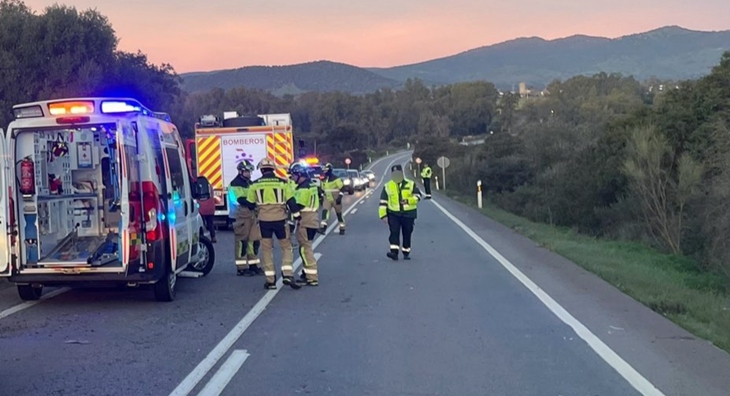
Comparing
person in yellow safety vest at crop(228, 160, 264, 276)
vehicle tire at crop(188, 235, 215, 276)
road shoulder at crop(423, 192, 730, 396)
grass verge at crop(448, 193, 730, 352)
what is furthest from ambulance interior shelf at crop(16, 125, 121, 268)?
grass verge at crop(448, 193, 730, 352)

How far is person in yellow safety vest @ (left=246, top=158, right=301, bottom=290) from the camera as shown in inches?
475

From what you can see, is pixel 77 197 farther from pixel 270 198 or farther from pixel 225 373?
pixel 225 373

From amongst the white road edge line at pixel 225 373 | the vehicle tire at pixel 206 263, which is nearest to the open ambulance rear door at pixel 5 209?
the vehicle tire at pixel 206 263

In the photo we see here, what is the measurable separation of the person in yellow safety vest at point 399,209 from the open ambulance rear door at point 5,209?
7.14 meters

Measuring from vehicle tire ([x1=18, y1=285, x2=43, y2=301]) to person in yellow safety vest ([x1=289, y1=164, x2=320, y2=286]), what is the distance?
11.7 feet

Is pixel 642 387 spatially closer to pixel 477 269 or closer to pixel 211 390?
pixel 211 390

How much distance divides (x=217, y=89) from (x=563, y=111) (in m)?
46.3

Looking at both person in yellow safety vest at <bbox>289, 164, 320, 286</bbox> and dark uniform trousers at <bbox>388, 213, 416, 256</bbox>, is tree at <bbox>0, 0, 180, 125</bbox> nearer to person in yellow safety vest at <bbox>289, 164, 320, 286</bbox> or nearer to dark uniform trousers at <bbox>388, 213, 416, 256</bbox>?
dark uniform trousers at <bbox>388, 213, 416, 256</bbox>

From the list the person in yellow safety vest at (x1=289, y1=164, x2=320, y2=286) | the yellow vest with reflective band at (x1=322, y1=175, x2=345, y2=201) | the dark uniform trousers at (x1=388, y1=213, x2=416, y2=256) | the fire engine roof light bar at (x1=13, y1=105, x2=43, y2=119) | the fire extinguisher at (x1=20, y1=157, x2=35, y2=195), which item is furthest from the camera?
the yellow vest with reflective band at (x1=322, y1=175, x2=345, y2=201)

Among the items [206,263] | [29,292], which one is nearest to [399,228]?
[206,263]

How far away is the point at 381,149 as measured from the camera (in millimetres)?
151625

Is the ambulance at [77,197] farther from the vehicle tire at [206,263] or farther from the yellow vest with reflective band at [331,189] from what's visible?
the yellow vest with reflective band at [331,189]

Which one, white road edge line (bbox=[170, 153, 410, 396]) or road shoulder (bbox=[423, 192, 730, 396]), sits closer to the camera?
white road edge line (bbox=[170, 153, 410, 396])

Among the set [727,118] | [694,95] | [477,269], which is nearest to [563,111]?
[694,95]
